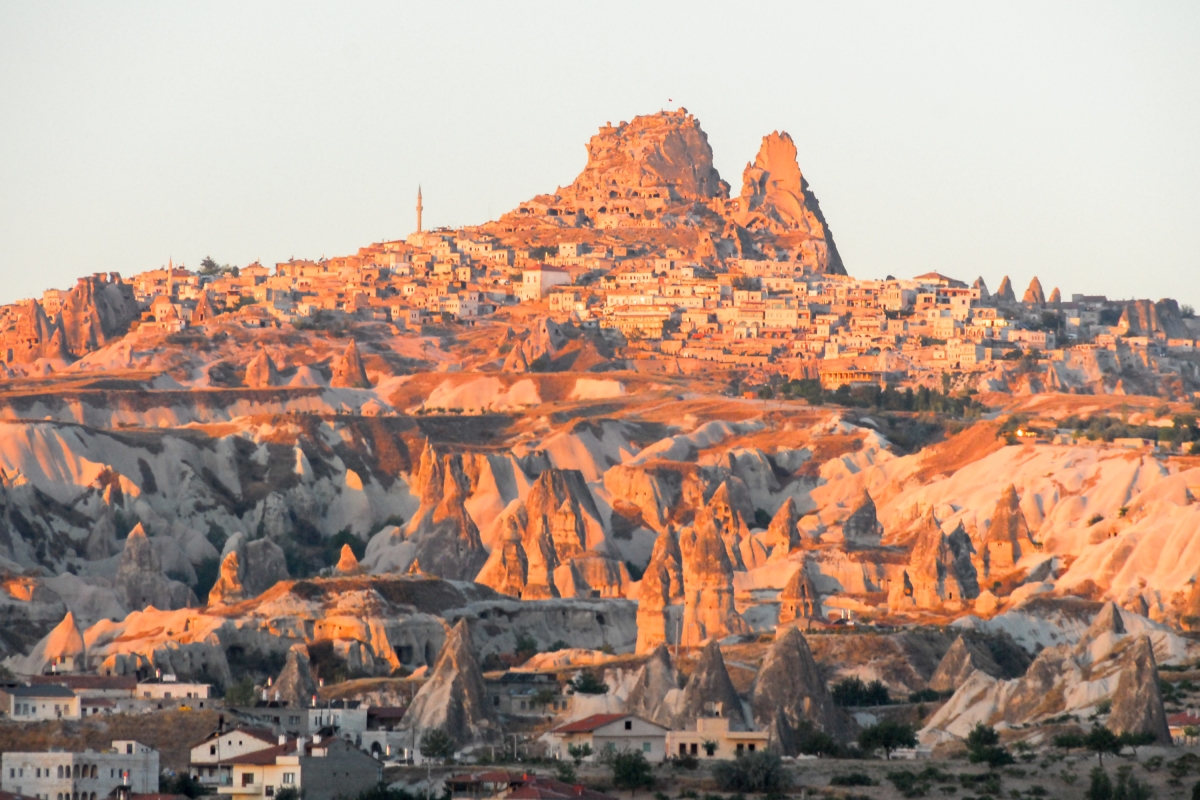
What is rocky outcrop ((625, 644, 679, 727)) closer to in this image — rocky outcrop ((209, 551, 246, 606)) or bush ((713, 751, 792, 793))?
bush ((713, 751, 792, 793))

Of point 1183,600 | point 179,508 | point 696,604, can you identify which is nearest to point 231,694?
point 696,604

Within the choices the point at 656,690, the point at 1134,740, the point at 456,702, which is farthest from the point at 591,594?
the point at 1134,740

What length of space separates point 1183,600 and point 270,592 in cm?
3767

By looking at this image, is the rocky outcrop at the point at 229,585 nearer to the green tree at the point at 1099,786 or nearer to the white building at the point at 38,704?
the white building at the point at 38,704

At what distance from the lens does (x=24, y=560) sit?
14500cm

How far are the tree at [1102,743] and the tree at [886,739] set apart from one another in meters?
6.93

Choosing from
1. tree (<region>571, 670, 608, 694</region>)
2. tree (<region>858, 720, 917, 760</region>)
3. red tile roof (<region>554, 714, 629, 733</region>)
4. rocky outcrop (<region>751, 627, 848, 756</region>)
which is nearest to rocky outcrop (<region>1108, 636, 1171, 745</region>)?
tree (<region>858, 720, 917, 760</region>)

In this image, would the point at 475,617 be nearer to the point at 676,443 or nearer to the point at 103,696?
the point at 103,696

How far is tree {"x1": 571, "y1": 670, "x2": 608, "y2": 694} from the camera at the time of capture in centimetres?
10256

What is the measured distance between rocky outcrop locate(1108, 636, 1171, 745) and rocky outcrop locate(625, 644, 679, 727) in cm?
1482

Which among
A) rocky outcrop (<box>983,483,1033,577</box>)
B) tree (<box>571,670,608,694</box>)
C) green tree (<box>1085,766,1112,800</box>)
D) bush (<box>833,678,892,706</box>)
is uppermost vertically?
rocky outcrop (<box>983,483,1033,577</box>)

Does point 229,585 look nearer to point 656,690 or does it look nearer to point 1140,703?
point 656,690

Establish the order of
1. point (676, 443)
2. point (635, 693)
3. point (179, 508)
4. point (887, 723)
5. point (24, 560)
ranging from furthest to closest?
point (676, 443) → point (179, 508) → point (24, 560) → point (635, 693) → point (887, 723)

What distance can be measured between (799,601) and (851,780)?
5017 centimetres
